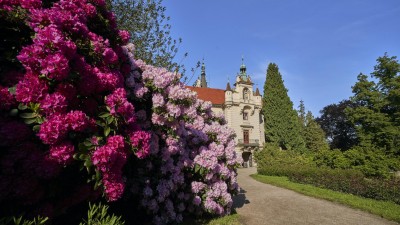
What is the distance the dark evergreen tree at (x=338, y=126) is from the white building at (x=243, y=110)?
13851 millimetres

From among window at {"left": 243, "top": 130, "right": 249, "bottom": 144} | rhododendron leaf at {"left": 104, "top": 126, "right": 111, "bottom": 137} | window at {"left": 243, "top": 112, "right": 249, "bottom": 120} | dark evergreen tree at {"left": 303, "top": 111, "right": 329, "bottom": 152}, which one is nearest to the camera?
rhododendron leaf at {"left": 104, "top": 126, "right": 111, "bottom": 137}

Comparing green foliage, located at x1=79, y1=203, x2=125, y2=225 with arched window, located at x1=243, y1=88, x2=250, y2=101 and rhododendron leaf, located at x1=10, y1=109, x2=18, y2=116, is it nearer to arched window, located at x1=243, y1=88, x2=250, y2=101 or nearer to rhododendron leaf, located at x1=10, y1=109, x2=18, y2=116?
rhododendron leaf, located at x1=10, y1=109, x2=18, y2=116

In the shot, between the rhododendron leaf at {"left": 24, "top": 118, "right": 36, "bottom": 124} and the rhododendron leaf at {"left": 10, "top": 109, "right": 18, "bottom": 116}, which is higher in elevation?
the rhododendron leaf at {"left": 10, "top": 109, "right": 18, "bottom": 116}

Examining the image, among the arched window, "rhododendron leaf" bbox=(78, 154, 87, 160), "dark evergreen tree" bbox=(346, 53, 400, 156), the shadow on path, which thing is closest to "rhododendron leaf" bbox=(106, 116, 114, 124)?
"rhododendron leaf" bbox=(78, 154, 87, 160)

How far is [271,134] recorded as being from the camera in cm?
4619

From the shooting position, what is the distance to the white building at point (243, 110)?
4388 cm

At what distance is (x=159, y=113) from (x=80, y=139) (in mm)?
2224

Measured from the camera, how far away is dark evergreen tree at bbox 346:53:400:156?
105 feet

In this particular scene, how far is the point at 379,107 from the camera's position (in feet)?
113

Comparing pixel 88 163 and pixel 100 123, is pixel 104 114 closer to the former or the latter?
pixel 100 123

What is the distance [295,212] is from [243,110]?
118ft

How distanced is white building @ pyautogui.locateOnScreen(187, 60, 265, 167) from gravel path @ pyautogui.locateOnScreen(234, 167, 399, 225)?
3101cm

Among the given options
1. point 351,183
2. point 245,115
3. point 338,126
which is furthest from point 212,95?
point 351,183

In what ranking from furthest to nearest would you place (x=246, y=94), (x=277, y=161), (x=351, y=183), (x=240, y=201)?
(x=246, y=94) < (x=277, y=161) < (x=351, y=183) < (x=240, y=201)
